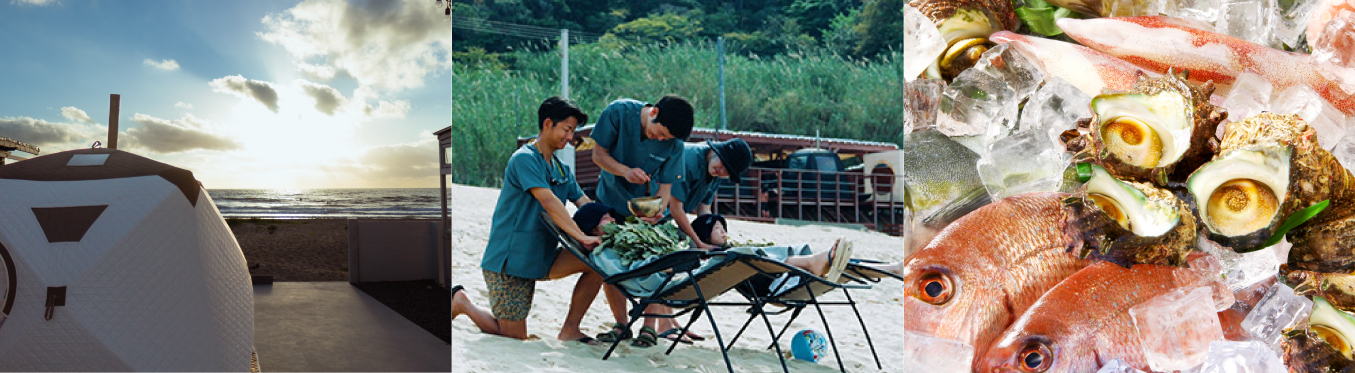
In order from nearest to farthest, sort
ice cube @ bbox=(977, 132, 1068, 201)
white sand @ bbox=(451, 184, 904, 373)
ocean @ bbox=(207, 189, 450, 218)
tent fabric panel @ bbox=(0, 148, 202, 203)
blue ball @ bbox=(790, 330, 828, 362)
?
1. ice cube @ bbox=(977, 132, 1068, 201)
2. white sand @ bbox=(451, 184, 904, 373)
3. blue ball @ bbox=(790, 330, 828, 362)
4. tent fabric panel @ bbox=(0, 148, 202, 203)
5. ocean @ bbox=(207, 189, 450, 218)

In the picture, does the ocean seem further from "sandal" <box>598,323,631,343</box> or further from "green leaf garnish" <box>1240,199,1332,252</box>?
"green leaf garnish" <box>1240,199,1332,252</box>

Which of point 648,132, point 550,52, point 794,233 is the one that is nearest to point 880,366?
point 794,233

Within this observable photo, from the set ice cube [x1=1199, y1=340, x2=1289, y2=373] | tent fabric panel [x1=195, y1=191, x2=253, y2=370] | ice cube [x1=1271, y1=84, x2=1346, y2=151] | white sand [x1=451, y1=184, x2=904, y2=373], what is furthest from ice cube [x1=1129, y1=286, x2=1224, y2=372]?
tent fabric panel [x1=195, y1=191, x2=253, y2=370]

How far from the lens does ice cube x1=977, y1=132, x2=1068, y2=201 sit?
490 millimetres

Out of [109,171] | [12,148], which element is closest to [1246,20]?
[109,171]

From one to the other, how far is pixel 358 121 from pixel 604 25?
375 cm

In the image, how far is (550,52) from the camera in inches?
79.3

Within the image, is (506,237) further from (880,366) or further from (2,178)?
(2,178)

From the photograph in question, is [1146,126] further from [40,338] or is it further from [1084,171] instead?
[40,338]

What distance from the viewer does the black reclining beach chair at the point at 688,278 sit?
6.56ft

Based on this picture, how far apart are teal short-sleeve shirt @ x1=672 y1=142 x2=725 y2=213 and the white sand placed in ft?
0.38

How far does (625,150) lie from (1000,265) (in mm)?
1580

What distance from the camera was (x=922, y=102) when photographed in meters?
0.55

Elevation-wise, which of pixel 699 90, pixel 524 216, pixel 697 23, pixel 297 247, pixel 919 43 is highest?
pixel 697 23
